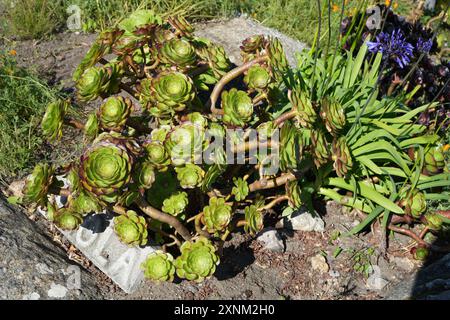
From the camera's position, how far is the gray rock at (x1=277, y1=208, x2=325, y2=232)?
2.98 m

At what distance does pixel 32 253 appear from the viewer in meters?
2.45

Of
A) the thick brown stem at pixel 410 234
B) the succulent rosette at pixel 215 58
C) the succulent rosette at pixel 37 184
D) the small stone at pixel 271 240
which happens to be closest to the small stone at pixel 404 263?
the thick brown stem at pixel 410 234

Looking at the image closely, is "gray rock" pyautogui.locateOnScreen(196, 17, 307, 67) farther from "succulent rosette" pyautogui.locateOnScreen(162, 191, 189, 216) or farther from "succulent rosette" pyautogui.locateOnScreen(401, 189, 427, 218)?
"succulent rosette" pyautogui.locateOnScreen(162, 191, 189, 216)

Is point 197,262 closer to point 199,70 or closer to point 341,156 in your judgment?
point 341,156

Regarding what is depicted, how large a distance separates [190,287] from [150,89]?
3.18 feet

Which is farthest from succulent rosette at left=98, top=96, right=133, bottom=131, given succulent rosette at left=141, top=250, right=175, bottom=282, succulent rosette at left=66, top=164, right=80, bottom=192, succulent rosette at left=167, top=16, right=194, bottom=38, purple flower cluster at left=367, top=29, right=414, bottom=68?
purple flower cluster at left=367, top=29, right=414, bottom=68

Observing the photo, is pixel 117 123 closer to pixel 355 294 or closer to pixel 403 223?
pixel 355 294

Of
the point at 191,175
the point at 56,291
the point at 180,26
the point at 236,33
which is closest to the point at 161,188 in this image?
the point at 191,175

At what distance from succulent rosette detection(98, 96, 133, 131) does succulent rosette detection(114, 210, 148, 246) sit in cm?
39

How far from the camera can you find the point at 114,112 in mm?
2240

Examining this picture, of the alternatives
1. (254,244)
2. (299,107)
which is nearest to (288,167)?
(299,107)

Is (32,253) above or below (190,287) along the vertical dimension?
above

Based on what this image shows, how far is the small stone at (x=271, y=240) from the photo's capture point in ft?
9.37

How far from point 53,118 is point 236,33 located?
7.81 feet
